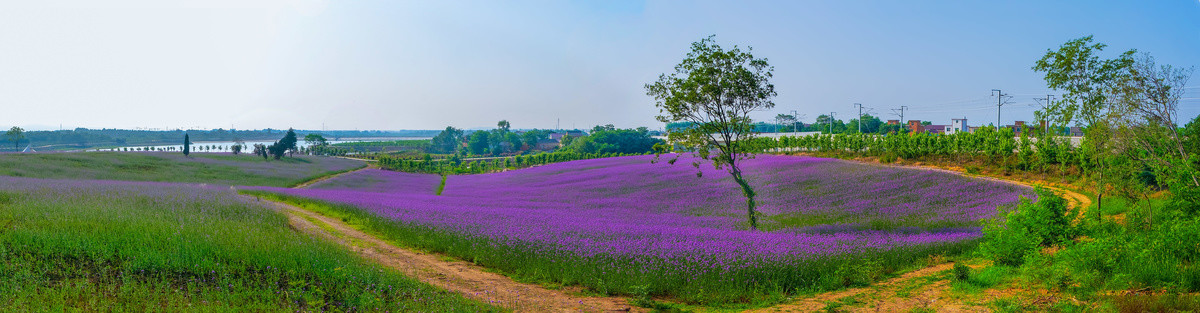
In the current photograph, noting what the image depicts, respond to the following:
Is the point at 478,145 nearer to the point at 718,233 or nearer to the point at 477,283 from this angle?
the point at 718,233

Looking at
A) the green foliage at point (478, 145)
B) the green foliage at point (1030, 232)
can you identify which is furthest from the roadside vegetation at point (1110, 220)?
the green foliage at point (478, 145)

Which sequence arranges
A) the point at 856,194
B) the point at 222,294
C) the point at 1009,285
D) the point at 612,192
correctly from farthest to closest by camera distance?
the point at 612,192 < the point at 856,194 < the point at 1009,285 < the point at 222,294

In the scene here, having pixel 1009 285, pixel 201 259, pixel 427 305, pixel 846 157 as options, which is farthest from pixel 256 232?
pixel 846 157

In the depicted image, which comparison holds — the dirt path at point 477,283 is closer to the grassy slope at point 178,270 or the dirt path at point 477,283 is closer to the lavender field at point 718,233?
the lavender field at point 718,233

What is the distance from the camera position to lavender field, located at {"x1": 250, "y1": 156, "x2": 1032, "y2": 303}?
8.98 meters

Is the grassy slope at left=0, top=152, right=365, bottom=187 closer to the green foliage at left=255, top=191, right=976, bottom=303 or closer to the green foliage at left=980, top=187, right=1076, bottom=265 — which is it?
the green foliage at left=255, top=191, right=976, bottom=303

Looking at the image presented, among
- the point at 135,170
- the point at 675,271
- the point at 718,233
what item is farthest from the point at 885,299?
the point at 135,170

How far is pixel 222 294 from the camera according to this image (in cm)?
604

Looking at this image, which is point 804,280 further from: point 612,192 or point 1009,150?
point 1009,150

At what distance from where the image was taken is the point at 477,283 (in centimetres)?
877

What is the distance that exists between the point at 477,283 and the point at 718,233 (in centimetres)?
597

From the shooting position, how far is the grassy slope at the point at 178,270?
5.80 meters

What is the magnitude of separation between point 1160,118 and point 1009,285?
817cm

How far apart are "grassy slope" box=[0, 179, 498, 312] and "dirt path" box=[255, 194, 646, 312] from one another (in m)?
0.73
